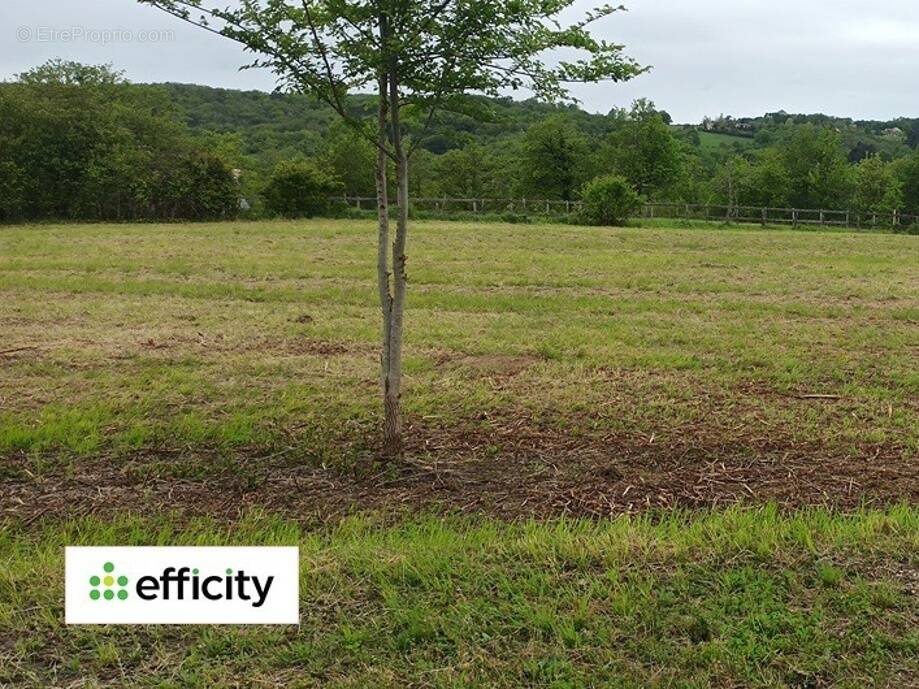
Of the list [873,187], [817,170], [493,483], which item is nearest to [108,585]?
[493,483]

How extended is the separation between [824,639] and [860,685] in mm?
243

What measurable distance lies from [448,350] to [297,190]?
92.9 ft

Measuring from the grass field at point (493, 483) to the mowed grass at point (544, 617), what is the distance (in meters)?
0.01

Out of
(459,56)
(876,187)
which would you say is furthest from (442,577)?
(876,187)

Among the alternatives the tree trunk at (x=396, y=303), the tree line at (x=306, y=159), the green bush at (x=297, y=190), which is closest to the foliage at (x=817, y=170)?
the tree line at (x=306, y=159)

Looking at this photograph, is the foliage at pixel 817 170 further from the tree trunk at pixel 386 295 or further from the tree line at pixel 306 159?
the tree trunk at pixel 386 295

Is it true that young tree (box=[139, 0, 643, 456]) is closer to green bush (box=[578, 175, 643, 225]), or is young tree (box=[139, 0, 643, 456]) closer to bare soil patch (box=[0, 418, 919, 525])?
bare soil patch (box=[0, 418, 919, 525])

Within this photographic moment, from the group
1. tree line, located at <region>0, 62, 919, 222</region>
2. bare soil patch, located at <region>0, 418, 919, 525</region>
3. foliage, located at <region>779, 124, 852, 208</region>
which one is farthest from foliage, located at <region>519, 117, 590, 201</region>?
bare soil patch, located at <region>0, 418, 919, 525</region>

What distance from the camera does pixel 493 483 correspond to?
15.4 feet

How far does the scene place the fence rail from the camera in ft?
134

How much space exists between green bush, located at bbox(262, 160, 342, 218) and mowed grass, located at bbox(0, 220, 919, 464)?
18146 millimetres

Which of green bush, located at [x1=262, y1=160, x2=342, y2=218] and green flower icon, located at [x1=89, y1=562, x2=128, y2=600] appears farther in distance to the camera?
green bush, located at [x1=262, y1=160, x2=342, y2=218]

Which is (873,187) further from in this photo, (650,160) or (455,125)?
(455,125)

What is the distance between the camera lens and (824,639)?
276 cm
